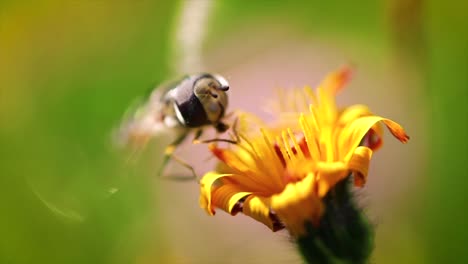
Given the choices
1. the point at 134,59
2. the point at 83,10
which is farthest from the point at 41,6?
the point at 134,59

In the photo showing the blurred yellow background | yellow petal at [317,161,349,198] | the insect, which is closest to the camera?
yellow petal at [317,161,349,198]

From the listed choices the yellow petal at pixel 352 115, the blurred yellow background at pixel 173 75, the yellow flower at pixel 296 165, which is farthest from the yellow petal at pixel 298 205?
the blurred yellow background at pixel 173 75

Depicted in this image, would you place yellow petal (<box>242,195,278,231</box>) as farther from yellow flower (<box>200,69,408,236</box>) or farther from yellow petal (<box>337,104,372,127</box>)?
yellow petal (<box>337,104,372,127</box>)

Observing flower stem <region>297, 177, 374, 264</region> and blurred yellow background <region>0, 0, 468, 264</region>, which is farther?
blurred yellow background <region>0, 0, 468, 264</region>

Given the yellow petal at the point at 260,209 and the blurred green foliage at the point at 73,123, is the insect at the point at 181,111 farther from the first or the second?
the blurred green foliage at the point at 73,123

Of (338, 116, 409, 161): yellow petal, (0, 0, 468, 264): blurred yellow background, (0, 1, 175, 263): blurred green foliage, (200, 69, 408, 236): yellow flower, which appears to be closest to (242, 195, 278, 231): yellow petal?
(200, 69, 408, 236): yellow flower
